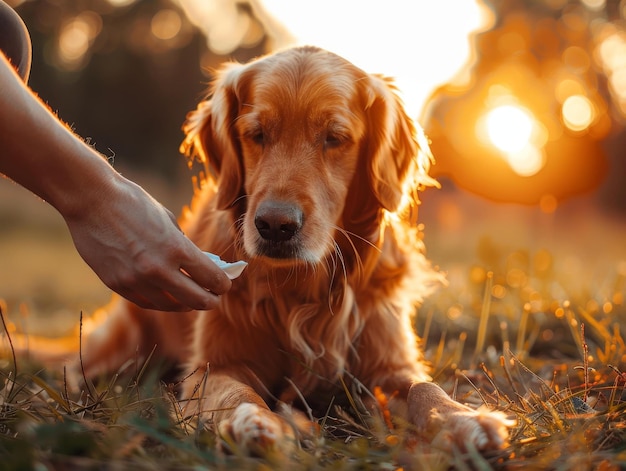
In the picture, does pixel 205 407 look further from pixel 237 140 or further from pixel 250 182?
pixel 237 140

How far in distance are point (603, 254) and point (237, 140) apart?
6865mm

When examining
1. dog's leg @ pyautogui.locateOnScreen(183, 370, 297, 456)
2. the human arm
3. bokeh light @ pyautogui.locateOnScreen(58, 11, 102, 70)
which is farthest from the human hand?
bokeh light @ pyautogui.locateOnScreen(58, 11, 102, 70)

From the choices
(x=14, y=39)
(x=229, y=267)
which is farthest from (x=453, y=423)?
(x=14, y=39)

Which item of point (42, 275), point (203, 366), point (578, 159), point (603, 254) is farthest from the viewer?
point (578, 159)

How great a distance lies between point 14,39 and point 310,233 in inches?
48.1

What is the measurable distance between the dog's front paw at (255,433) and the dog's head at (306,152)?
0.82 meters

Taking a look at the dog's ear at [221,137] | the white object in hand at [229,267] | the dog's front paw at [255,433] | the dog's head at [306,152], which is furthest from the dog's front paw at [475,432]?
the dog's ear at [221,137]

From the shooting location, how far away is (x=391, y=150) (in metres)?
2.97

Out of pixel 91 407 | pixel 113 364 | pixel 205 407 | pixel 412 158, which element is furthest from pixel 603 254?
pixel 91 407

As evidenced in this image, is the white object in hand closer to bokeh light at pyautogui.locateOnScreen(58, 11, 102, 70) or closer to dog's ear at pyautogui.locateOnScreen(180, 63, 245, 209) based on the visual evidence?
dog's ear at pyautogui.locateOnScreen(180, 63, 245, 209)

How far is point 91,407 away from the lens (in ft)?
6.26

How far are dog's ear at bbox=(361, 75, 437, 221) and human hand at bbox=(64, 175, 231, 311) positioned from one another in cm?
116

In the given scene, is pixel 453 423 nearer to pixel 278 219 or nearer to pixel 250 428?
pixel 250 428

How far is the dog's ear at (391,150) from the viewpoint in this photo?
285 cm
